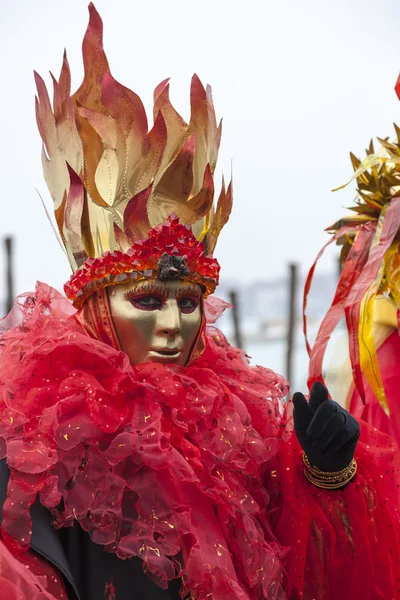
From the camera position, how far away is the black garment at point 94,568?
1.81 m

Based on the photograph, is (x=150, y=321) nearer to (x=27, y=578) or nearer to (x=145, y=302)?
(x=145, y=302)

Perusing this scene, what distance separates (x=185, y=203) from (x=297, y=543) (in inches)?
36.3

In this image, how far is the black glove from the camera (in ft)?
6.64

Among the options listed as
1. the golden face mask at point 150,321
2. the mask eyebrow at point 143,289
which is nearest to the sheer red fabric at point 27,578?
the golden face mask at point 150,321

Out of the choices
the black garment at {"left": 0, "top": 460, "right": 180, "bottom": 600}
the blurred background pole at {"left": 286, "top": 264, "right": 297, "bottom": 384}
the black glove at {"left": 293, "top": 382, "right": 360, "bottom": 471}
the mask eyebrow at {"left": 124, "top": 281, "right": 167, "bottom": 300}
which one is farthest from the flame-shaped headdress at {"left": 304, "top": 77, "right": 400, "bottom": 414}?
the blurred background pole at {"left": 286, "top": 264, "right": 297, "bottom": 384}

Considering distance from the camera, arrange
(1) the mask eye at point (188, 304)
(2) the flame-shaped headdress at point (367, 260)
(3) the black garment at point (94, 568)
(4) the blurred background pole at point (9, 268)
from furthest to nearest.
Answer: (4) the blurred background pole at point (9, 268), (2) the flame-shaped headdress at point (367, 260), (1) the mask eye at point (188, 304), (3) the black garment at point (94, 568)

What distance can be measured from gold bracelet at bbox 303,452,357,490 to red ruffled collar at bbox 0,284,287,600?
0.11m

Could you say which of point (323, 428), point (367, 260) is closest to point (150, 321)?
point (323, 428)

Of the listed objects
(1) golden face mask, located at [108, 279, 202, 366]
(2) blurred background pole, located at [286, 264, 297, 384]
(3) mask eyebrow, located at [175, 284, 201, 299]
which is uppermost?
(3) mask eyebrow, located at [175, 284, 201, 299]

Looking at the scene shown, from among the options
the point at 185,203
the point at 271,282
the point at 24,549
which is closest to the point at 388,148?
the point at 185,203

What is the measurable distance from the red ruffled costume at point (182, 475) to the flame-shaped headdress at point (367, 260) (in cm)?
47

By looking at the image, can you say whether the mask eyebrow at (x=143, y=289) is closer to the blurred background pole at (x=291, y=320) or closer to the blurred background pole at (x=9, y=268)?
the blurred background pole at (x=9, y=268)

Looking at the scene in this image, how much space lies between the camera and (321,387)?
2021mm

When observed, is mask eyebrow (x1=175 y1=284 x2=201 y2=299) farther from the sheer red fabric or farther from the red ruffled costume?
the sheer red fabric
